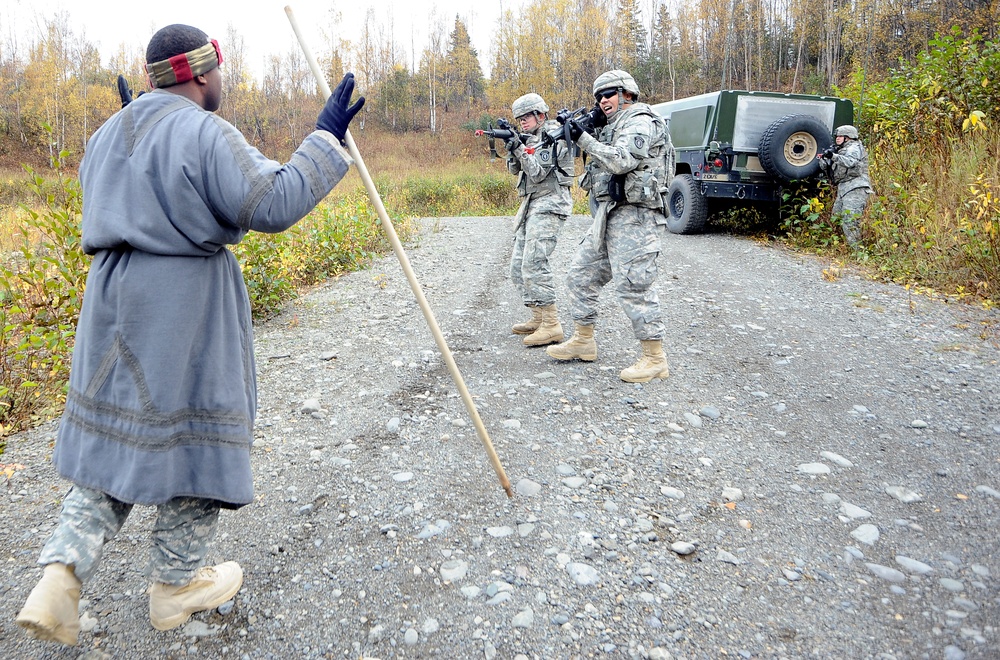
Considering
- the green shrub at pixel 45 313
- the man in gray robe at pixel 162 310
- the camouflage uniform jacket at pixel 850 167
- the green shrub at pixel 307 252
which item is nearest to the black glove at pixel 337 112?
the man in gray robe at pixel 162 310

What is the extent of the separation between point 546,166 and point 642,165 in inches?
37.5

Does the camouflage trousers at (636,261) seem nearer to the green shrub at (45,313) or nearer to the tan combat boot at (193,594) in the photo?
the tan combat boot at (193,594)

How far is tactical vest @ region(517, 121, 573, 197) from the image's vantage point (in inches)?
202

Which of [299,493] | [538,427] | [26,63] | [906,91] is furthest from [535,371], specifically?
[26,63]

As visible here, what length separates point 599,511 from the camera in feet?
9.50

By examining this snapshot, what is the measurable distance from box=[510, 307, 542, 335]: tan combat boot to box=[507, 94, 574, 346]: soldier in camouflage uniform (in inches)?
4.3

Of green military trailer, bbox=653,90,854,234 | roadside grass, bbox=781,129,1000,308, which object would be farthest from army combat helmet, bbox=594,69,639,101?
green military trailer, bbox=653,90,854,234

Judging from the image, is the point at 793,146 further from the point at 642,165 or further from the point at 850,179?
the point at 642,165

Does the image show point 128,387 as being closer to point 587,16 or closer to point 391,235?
point 391,235

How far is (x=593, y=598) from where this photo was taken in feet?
7.64

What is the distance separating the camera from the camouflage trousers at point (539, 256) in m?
5.24

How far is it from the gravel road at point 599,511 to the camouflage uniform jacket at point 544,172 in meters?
1.13

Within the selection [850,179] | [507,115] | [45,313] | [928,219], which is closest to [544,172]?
[45,313]

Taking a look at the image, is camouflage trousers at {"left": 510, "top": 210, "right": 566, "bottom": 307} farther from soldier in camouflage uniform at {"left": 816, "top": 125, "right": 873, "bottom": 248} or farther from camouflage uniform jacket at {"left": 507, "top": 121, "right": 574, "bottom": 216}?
soldier in camouflage uniform at {"left": 816, "top": 125, "right": 873, "bottom": 248}
